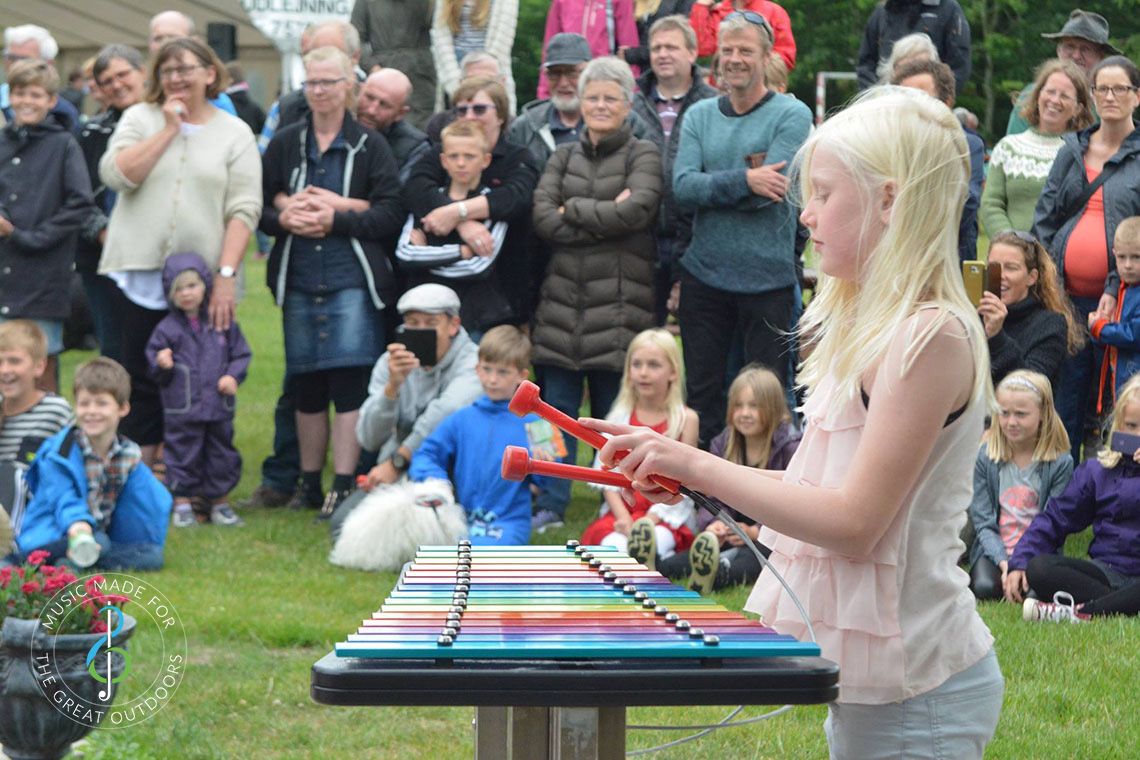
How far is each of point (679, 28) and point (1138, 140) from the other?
2432mm

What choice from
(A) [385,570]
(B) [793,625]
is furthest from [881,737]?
(A) [385,570]

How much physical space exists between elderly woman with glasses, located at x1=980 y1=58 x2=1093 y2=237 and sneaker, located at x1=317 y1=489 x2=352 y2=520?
3.78 meters

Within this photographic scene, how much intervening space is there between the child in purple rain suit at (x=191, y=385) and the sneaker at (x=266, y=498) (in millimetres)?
515

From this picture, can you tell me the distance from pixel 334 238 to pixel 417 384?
1.07 metres

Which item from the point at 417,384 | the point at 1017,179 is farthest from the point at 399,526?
the point at 1017,179

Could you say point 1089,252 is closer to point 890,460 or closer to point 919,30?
point 919,30

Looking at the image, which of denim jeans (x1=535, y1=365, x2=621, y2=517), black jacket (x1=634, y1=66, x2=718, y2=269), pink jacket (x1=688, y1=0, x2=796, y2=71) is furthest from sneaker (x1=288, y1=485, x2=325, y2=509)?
pink jacket (x1=688, y1=0, x2=796, y2=71)

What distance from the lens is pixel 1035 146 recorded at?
28.3 feet

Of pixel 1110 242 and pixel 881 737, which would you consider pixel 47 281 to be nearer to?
pixel 1110 242

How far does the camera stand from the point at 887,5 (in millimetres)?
10055

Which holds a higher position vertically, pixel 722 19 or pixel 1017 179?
pixel 722 19

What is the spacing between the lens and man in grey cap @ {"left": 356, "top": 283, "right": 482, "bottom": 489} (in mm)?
7988

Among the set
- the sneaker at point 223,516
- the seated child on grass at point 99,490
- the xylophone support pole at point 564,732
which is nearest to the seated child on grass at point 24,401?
the seated child on grass at point 99,490

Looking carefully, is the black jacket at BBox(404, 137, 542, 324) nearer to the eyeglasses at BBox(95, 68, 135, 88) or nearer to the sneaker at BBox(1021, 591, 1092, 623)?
the eyeglasses at BBox(95, 68, 135, 88)
